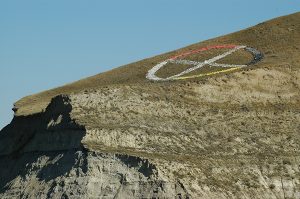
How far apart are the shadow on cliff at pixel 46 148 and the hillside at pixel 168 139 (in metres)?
0.15

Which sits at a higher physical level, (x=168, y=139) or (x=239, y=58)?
(x=168, y=139)

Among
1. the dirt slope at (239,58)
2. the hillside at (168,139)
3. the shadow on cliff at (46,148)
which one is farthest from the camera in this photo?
the dirt slope at (239,58)

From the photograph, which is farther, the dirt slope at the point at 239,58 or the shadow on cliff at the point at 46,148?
the dirt slope at the point at 239,58

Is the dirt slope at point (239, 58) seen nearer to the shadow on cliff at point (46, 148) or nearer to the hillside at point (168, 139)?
the hillside at point (168, 139)

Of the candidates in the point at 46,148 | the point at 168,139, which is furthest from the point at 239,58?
the point at 46,148

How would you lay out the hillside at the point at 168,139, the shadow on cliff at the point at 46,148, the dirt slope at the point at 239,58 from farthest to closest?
the dirt slope at the point at 239,58 < the shadow on cliff at the point at 46,148 < the hillside at the point at 168,139

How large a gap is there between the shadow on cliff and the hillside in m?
0.15

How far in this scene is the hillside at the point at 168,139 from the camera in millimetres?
69625

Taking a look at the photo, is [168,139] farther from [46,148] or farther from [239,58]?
[239,58]

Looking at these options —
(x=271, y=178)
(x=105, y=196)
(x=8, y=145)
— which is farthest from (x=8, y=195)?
(x=271, y=178)

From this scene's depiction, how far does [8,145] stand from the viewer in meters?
95.0

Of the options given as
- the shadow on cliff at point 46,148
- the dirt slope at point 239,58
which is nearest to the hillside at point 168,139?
the shadow on cliff at point 46,148

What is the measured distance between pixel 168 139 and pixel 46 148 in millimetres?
12748

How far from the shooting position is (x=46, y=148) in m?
78.6
